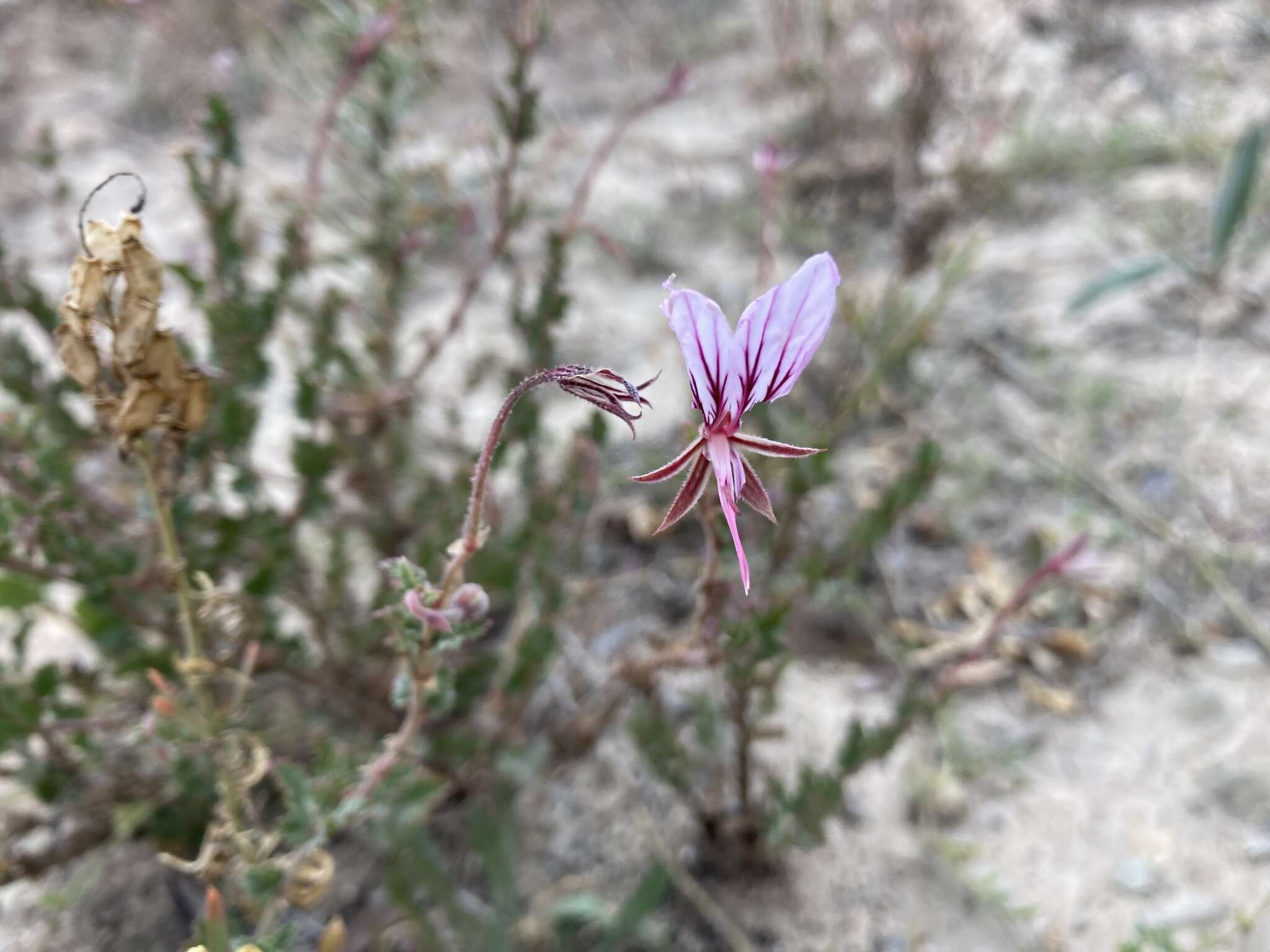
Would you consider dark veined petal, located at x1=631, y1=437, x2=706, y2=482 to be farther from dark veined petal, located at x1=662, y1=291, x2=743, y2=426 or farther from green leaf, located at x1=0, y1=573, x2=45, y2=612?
green leaf, located at x1=0, y1=573, x2=45, y2=612

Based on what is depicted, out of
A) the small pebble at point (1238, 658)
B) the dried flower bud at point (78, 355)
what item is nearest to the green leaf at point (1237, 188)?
the small pebble at point (1238, 658)

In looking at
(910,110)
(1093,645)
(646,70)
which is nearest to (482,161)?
(646,70)

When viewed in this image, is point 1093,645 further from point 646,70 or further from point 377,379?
point 646,70

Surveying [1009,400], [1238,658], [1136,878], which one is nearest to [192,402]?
[1136,878]

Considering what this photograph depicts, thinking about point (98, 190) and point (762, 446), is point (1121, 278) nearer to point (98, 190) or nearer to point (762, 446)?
point (762, 446)

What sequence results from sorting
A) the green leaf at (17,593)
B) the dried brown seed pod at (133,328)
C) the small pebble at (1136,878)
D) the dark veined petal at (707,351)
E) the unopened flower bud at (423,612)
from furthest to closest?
the small pebble at (1136,878) < the green leaf at (17,593) < the dried brown seed pod at (133,328) < the unopened flower bud at (423,612) < the dark veined petal at (707,351)

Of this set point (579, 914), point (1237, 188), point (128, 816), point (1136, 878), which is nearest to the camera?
point (128, 816)

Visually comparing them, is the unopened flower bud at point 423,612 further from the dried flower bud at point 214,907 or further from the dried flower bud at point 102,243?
the dried flower bud at point 102,243
